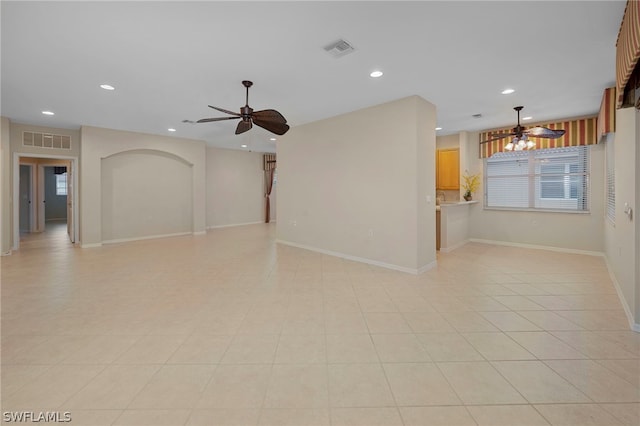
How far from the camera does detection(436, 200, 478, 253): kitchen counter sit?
21.0 feet

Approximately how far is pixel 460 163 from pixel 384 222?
3784 mm

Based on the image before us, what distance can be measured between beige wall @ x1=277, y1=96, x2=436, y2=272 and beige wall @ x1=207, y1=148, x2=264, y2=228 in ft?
14.7

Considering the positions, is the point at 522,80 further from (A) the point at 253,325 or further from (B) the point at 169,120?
(B) the point at 169,120

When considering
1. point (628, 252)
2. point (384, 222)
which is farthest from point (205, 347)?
point (628, 252)

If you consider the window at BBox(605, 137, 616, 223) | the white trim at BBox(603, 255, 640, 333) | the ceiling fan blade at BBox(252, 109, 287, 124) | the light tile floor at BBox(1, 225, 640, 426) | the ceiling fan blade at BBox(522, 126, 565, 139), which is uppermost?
the ceiling fan blade at BBox(522, 126, 565, 139)

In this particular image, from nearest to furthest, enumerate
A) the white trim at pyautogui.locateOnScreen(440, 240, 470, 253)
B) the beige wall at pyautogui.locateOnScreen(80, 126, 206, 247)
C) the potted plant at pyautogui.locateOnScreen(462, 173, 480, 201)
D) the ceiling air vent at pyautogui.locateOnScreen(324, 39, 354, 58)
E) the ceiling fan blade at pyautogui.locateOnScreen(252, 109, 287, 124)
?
the ceiling air vent at pyautogui.locateOnScreen(324, 39, 354, 58)
the ceiling fan blade at pyautogui.locateOnScreen(252, 109, 287, 124)
the white trim at pyautogui.locateOnScreen(440, 240, 470, 253)
the beige wall at pyautogui.locateOnScreen(80, 126, 206, 247)
the potted plant at pyautogui.locateOnScreen(462, 173, 480, 201)

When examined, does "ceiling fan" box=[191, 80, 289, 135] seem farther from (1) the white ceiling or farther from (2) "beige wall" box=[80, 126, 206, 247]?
(2) "beige wall" box=[80, 126, 206, 247]

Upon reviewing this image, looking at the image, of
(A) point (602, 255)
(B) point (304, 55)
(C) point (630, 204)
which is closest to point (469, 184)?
(A) point (602, 255)

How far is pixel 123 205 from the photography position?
25.2ft

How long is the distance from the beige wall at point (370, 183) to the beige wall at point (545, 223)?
3145mm
